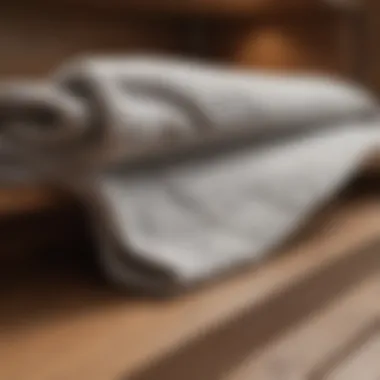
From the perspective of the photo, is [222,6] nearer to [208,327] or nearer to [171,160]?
[171,160]

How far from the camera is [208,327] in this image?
42 centimetres

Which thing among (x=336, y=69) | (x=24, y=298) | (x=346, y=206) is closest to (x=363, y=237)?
(x=346, y=206)

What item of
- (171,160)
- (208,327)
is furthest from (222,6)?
(208,327)

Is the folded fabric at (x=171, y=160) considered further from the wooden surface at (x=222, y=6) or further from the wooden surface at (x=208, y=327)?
the wooden surface at (x=222, y=6)

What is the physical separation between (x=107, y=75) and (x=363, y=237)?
27 cm

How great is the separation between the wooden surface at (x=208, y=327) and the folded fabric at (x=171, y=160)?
0.03m

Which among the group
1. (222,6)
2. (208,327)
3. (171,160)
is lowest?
(208,327)

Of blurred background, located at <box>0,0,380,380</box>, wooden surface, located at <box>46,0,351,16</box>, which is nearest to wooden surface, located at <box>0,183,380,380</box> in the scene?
blurred background, located at <box>0,0,380,380</box>

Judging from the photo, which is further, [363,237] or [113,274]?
[363,237]

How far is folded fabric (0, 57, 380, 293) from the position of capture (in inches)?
17.6

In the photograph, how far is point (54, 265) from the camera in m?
0.56

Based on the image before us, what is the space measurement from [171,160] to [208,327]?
17 cm

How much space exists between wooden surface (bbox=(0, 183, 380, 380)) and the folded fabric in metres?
0.03

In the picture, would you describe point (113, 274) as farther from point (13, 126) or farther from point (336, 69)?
point (336, 69)
